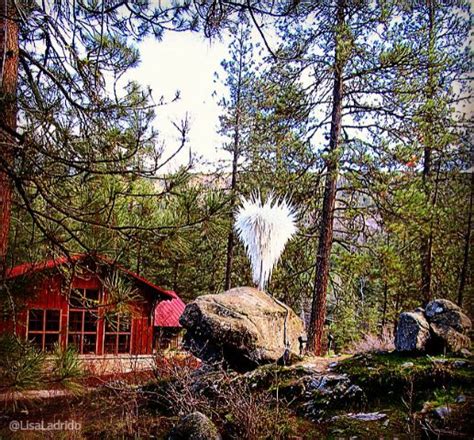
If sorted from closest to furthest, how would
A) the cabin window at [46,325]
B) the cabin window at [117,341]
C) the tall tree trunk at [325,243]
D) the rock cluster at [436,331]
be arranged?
1. the rock cluster at [436,331]
2. the tall tree trunk at [325,243]
3. the cabin window at [46,325]
4. the cabin window at [117,341]

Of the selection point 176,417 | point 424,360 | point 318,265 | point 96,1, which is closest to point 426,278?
point 318,265

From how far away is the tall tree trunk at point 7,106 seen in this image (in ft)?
6.10

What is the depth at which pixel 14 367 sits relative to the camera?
1818mm

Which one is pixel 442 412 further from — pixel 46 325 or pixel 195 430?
pixel 46 325

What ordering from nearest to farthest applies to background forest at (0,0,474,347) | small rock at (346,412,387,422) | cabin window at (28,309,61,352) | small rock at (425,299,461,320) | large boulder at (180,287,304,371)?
background forest at (0,0,474,347), small rock at (346,412,387,422), small rock at (425,299,461,320), large boulder at (180,287,304,371), cabin window at (28,309,61,352)

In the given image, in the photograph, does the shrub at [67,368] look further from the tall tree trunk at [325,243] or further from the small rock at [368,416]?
the tall tree trunk at [325,243]

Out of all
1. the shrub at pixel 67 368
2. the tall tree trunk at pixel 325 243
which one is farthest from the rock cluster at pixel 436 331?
the shrub at pixel 67 368

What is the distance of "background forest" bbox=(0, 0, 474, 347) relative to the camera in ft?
7.40

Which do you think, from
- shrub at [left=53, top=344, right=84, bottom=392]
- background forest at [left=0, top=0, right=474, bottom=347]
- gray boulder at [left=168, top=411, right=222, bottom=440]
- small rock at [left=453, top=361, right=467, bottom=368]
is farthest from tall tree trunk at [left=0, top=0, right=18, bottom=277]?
small rock at [left=453, top=361, right=467, bottom=368]

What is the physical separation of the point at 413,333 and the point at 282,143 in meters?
3.25

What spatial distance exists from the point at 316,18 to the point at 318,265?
10.7ft

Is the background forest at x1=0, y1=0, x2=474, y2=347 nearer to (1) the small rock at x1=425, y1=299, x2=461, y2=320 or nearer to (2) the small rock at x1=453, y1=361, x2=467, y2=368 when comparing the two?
(1) the small rock at x1=425, y1=299, x2=461, y2=320

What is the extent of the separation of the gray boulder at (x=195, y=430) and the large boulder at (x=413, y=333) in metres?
1.65

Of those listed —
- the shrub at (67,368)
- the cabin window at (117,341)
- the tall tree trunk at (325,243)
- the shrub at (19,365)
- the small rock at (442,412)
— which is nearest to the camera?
the shrub at (19,365)
